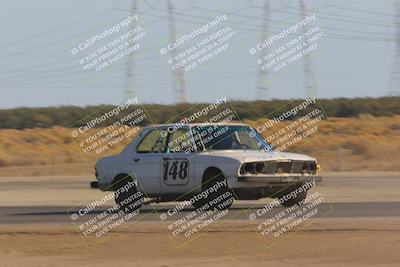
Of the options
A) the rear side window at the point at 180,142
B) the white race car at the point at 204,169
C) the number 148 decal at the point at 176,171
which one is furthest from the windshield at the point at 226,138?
the number 148 decal at the point at 176,171

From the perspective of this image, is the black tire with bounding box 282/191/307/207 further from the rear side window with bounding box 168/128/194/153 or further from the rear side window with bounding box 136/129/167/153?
the rear side window with bounding box 136/129/167/153

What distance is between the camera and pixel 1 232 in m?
16.0

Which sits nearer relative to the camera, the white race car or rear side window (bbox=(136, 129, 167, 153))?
the white race car

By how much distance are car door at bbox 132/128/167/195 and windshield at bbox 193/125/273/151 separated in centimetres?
77

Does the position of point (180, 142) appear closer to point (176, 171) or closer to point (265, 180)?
point (176, 171)

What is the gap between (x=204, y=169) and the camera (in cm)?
1962

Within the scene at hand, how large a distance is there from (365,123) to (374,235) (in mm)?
59892

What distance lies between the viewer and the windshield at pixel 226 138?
66.1 ft

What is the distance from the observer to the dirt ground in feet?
42.0

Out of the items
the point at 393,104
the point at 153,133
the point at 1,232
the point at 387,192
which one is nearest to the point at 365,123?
the point at 393,104

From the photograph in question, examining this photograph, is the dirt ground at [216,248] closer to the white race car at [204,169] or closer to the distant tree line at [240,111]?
the white race car at [204,169]

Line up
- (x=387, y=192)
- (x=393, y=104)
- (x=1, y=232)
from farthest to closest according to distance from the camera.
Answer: (x=393, y=104) < (x=387, y=192) < (x=1, y=232)

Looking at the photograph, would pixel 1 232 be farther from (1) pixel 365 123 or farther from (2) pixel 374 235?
(1) pixel 365 123

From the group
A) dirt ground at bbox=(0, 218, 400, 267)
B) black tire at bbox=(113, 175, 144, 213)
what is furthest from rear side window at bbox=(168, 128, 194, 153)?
dirt ground at bbox=(0, 218, 400, 267)
